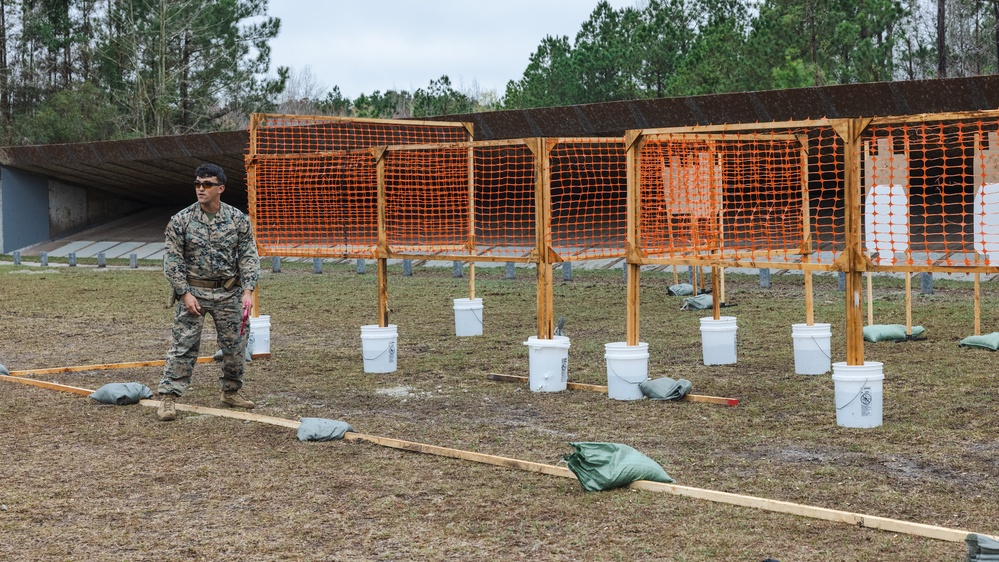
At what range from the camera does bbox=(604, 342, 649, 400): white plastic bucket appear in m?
8.40

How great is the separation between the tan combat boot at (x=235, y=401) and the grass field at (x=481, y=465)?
0.83ft

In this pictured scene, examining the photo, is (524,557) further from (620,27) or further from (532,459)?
(620,27)

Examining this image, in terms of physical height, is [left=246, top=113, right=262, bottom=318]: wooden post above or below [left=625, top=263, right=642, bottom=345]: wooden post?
above

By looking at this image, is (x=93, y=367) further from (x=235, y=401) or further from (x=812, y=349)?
(x=812, y=349)

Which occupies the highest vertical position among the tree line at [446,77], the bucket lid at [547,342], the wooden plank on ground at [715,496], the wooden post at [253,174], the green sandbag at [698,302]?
the tree line at [446,77]

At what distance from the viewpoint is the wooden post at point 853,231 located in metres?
7.11

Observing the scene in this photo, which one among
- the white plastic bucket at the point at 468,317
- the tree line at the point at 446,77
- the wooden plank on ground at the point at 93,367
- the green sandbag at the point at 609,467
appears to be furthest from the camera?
the tree line at the point at 446,77

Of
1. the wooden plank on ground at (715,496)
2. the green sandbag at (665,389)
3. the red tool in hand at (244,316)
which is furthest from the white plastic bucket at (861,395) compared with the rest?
the red tool in hand at (244,316)

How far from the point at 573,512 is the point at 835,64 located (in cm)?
3276

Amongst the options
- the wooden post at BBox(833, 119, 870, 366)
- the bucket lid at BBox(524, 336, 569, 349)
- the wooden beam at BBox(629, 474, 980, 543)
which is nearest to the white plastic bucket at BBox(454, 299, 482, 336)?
the bucket lid at BBox(524, 336, 569, 349)

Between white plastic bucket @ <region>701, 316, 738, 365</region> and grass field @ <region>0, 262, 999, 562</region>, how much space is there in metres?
0.18

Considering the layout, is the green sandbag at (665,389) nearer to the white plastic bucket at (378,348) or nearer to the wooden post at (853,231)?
the wooden post at (853,231)

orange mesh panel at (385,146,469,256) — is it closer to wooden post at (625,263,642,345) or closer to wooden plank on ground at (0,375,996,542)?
wooden post at (625,263,642,345)

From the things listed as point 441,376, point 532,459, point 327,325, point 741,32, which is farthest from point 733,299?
point 741,32
